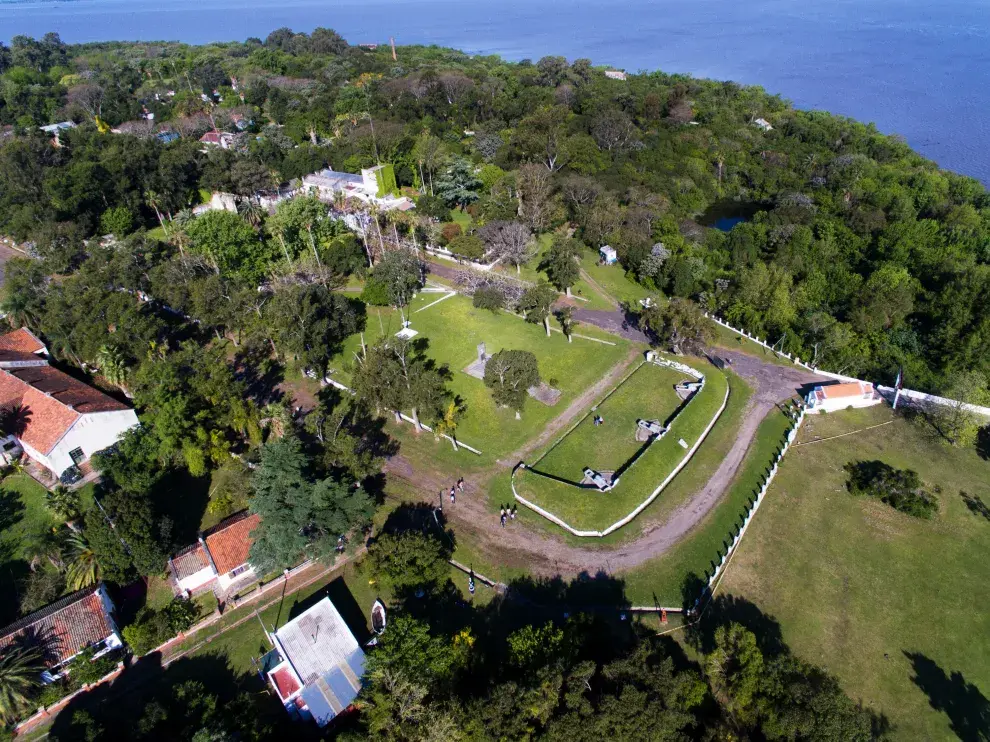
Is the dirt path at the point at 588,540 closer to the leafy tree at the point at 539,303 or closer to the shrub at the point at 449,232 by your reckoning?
the leafy tree at the point at 539,303

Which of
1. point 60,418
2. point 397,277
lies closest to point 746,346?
point 397,277

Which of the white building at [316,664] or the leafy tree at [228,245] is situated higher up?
the leafy tree at [228,245]

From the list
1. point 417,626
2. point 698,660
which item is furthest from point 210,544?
point 698,660

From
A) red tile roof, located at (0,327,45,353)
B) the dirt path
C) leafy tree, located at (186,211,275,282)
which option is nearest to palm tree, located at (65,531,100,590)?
the dirt path

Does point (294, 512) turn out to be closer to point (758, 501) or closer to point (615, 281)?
point (758, 501)

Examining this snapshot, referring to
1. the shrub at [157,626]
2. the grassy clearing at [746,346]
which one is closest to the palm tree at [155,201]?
the shrub at [157,626]
